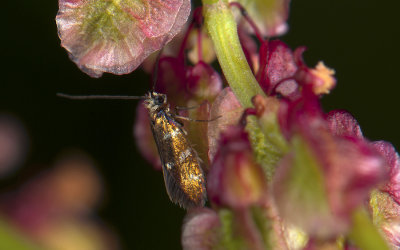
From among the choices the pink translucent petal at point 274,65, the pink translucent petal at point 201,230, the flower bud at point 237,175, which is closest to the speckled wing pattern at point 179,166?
the pink translucent petal at point 274,65

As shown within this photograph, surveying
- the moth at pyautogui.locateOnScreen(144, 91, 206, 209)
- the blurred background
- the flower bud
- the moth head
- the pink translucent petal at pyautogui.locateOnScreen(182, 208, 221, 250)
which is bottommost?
the blurred background

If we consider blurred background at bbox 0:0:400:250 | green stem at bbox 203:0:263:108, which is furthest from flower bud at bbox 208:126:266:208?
blurred background at bbox 0:0:400:250

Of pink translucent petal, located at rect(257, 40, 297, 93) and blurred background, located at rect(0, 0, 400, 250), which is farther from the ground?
pink translucent petal, located at rect(257, 40, 297, 93)

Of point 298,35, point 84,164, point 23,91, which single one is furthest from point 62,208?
point 298,35

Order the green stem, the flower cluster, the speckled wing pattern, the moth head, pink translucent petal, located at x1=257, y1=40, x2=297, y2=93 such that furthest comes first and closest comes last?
the moth head < the speckled wing pattern < pink translucent petal, located at x1=257, y1=40, x2=297, y2=93 < the green stem < the flower cluster

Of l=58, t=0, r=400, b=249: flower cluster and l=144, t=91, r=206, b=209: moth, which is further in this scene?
l=144, t=91, r=206, b=209: moth

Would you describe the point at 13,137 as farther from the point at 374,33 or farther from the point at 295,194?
the point at 295,194

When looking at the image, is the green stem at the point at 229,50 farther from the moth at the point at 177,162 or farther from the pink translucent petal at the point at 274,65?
the moth at the point at 177,162

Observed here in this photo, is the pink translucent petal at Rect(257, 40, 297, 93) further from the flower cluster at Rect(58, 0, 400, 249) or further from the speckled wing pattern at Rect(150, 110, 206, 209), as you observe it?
the speckled wing pattern at Rect(150, 110, 206, 209)

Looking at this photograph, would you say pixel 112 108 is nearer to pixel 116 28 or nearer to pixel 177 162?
pixel 177 162
